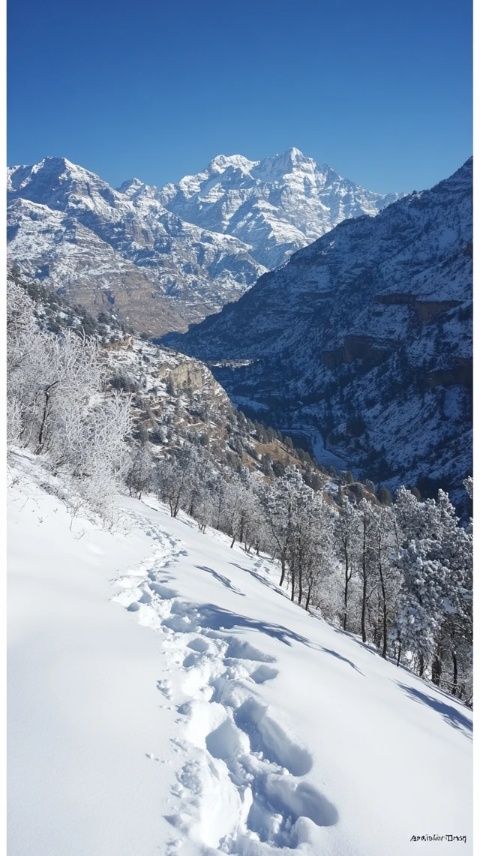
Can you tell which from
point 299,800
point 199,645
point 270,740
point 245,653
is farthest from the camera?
point 199,645

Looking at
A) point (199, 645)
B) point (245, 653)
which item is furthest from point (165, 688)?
point (245, 653)

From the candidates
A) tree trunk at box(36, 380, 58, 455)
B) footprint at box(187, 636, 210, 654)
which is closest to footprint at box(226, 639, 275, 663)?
footprint at box(187, 636, 210, 654)

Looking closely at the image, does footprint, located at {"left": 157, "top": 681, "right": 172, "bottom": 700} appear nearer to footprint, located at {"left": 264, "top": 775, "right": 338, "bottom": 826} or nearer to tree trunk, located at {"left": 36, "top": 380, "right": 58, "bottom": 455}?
footprint, located at {"left": 264, "top": 775, "right": 338, "bottom": 826}

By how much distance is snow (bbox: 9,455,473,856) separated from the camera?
14.1ft

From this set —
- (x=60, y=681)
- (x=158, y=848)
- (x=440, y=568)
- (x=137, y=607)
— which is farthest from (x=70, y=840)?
(x=440, y=568)

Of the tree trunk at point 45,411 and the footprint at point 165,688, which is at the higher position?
the tree trunk at point 45,411

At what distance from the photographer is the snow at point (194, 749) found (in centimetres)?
431

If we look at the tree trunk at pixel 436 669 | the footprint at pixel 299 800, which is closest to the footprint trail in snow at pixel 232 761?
the footprint at pixel 299 800

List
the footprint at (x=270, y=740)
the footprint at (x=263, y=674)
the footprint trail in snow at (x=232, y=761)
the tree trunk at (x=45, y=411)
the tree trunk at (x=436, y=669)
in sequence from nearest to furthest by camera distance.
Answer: the footprint trail in snow at (x=232, y=761)
the footprint at (x=270, y=740)
the footprint at (x=263, y=674)
the tree trunk at (x=45, y=411)
the tree trunk at (x=436, y=669)

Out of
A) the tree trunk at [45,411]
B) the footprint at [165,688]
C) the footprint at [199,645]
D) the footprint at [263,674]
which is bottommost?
the footprint at [199,645]

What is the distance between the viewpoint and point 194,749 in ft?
18.3

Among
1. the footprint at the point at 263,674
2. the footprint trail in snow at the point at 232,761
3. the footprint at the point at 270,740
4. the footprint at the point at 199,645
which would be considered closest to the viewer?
the footprint trail in snow at the point at 232,761

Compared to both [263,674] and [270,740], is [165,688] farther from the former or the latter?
[263,674]

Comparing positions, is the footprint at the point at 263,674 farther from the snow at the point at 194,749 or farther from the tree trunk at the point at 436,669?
the tree trunk at the point at 436,669
